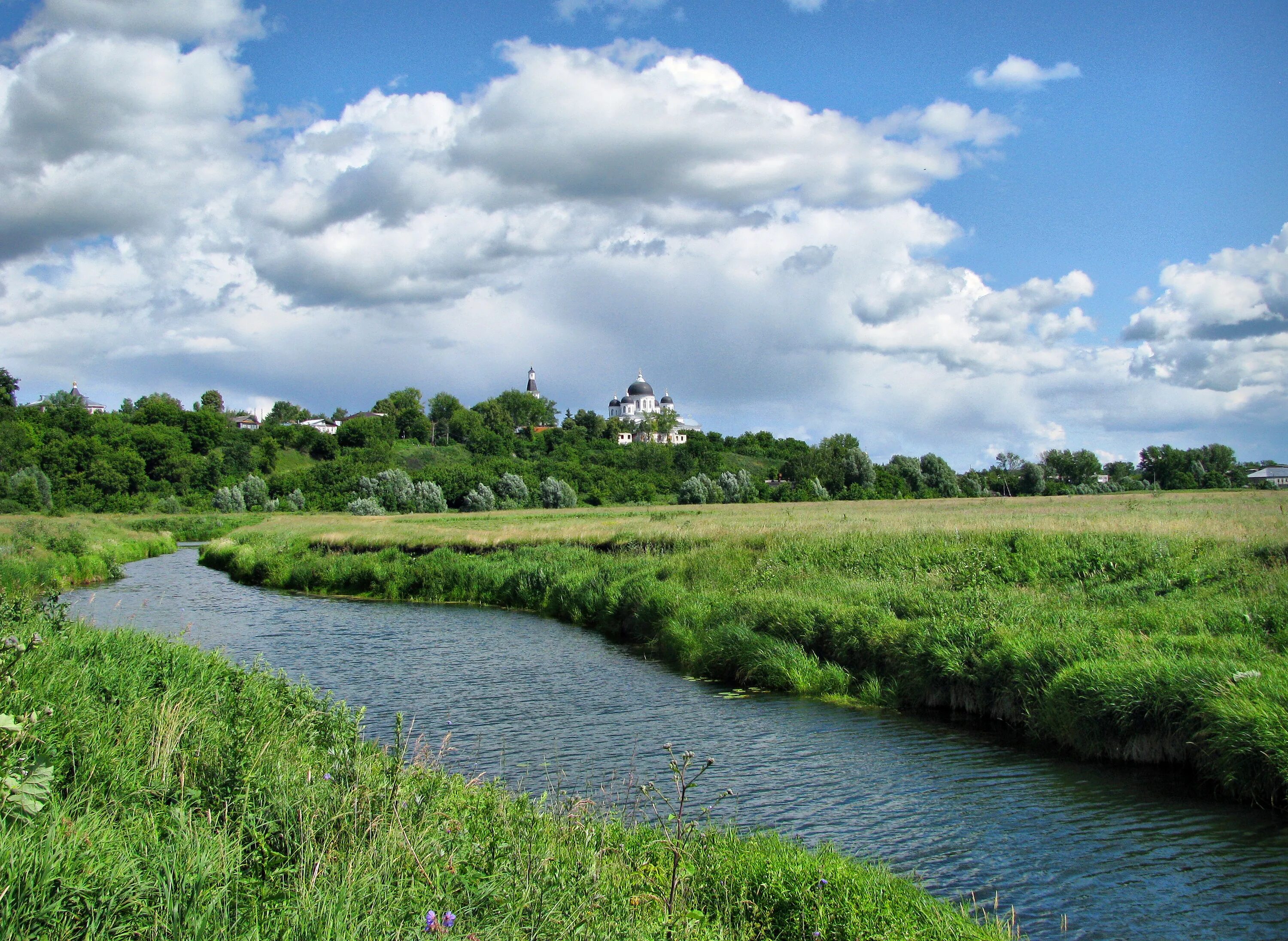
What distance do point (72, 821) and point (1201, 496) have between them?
216 ft

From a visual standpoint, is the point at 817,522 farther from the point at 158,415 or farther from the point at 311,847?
the point at 158,415

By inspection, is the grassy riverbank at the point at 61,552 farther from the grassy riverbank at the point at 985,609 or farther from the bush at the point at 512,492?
the bush at the point at 512,492

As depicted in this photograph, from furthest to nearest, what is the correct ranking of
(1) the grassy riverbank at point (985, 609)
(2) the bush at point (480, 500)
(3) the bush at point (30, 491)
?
(2) the bush at point (480, 500) < (3) the bush at point (30, 491) < (1) the grassy riverbank at point (985, 609)

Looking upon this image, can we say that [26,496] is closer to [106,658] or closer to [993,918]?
[106,658]

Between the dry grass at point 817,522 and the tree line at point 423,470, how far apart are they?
21.6 meters

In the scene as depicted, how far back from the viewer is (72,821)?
5.37 meters

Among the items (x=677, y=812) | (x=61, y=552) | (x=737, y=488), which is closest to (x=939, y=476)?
(x=737, y=488)

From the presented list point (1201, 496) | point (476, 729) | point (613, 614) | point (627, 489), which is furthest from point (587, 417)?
point (476, 729)

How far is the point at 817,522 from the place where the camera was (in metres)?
33.7

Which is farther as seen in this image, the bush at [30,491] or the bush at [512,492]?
the bush at [512,492]

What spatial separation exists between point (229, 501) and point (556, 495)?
36.2 meters

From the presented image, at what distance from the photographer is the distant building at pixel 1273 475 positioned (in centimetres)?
10594

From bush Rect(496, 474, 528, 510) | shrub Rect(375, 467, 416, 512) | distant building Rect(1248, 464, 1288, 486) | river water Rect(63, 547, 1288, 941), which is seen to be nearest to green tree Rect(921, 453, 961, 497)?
distant building Rect(1248, 464, 1288, 486)

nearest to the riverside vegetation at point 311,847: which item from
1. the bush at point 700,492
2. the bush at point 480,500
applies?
the bush at point 480,500
